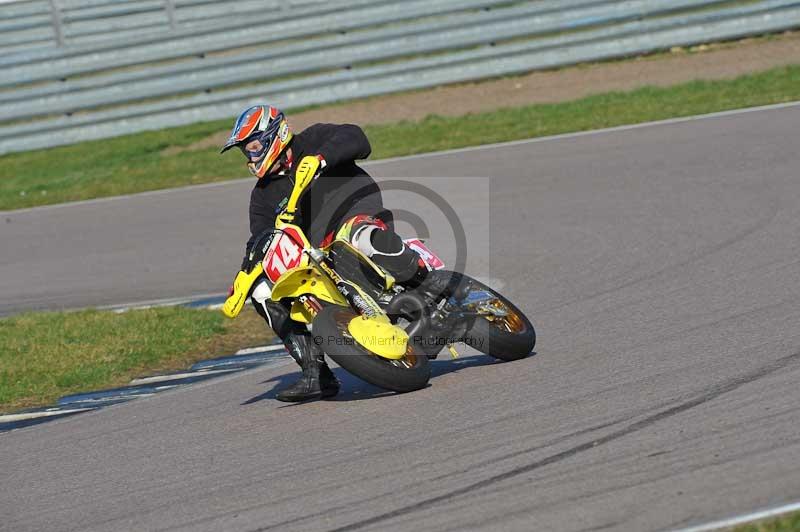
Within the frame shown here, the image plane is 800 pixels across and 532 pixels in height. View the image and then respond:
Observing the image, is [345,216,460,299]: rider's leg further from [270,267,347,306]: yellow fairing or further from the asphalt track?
the asphalt track

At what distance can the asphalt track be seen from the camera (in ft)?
14.6

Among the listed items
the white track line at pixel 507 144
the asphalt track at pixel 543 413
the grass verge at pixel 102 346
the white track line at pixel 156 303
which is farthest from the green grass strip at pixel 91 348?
the white track line at pixel 507 144

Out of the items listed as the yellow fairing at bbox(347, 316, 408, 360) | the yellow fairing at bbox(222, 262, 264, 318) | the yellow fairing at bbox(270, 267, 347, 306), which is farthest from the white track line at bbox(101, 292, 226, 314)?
the yellow fairing at bbox(347, 316, 408, 360)

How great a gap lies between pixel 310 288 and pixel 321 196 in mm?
695

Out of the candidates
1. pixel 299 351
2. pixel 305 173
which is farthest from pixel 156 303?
pixel 305 173

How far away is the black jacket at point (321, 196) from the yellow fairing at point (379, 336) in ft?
2.56

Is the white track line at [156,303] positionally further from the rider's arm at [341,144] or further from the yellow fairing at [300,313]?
the yellow fairing at [300,313]

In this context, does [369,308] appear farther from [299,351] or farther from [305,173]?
[305,173]

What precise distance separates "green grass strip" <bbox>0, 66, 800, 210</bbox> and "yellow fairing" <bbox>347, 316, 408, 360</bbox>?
27.7 ft

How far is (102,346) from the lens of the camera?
8852mm

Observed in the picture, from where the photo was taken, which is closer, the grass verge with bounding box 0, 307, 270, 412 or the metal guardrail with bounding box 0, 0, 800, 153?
the grass verge with bounding box 0, 307, 270, 412

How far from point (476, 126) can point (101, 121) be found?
18.0 ft

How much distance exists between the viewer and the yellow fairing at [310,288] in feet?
20.2

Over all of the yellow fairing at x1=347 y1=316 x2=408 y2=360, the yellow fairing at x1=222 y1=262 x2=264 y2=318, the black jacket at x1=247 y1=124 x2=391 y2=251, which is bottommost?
the yellow fairing at x1=347 y1=316 x2=408 y2=360
